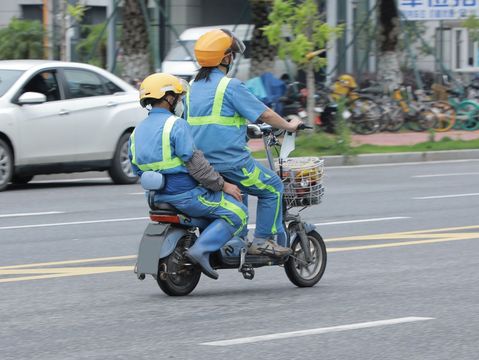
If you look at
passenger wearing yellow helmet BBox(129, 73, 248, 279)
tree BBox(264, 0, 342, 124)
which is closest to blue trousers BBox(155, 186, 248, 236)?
passenger wearing yellow helmet BBox(129, 73, 248, 279)

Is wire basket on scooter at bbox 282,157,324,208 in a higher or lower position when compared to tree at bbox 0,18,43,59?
lower

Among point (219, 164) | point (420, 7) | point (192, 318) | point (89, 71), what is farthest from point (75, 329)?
point (420, 7)

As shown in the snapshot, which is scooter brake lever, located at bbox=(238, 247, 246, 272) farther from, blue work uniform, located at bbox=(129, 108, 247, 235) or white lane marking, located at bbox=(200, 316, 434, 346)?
white lane marking, located at bbox=(200, 316, 434, 346)

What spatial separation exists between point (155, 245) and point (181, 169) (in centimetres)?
52

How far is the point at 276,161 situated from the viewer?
352 inches

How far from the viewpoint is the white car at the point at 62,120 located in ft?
53.9

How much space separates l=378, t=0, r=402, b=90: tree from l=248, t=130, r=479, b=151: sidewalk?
106 inches

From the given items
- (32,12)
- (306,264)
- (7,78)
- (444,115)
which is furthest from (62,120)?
(32,12)

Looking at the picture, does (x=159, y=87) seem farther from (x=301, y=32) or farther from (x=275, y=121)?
(x=301, y=32)

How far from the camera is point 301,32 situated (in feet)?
79.9

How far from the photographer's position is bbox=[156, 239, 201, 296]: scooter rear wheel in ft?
27.2

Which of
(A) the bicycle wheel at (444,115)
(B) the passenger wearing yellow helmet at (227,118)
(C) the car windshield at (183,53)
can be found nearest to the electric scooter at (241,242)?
(B) the passenger wearing yellow helmet at (227,118)

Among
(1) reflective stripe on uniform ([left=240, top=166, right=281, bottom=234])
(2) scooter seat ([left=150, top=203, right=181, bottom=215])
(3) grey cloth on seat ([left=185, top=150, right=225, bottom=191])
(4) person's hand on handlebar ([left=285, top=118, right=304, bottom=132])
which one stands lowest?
(2) scooter seat ([left=150, top=203, right=181, bottom=215])

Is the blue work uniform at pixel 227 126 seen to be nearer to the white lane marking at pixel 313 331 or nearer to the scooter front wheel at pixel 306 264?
the scooter front wheel at pixel 306 264
